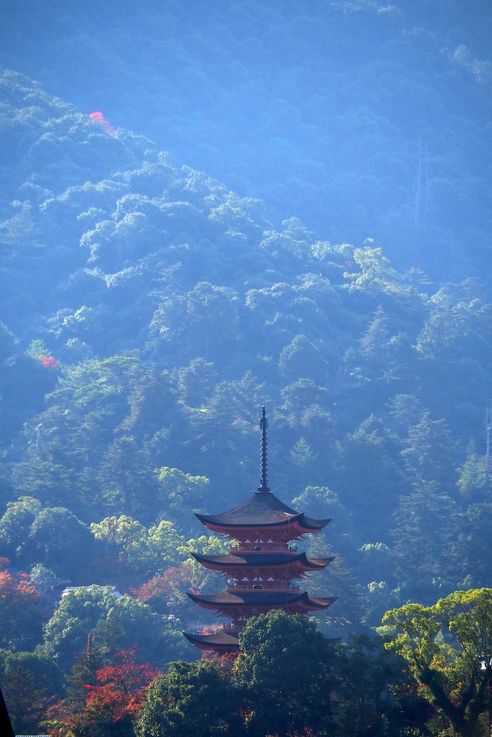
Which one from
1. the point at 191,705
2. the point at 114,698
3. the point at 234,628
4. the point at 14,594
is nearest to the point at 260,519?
the point at 234,628

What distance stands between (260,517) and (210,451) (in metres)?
63.9

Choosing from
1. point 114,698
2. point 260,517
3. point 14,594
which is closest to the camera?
point 114,698

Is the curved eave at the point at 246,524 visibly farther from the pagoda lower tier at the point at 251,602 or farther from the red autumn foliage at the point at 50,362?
the red autumn foliage at the point at 50,362

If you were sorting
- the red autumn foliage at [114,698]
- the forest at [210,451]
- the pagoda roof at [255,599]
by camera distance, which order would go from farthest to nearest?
1. the pagoda roof at [255,599]
2. the red autumn foliage at [114,698]
3. the forest at [210,451]

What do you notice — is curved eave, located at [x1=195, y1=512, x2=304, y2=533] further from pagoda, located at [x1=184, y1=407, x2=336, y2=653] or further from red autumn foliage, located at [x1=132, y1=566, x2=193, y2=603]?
red autumn foliage, located at [x1=132, y1=566, x2=193, y2=603]

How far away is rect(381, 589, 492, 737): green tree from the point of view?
35.8m

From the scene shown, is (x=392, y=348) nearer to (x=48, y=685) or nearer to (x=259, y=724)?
(x=48, y=685)

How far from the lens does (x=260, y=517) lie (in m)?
44.9

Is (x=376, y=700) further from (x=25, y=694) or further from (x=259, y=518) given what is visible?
(x=25, y=694)

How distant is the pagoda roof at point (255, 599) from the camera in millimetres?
43594

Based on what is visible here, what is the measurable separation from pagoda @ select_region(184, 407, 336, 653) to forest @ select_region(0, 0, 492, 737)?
223 cm

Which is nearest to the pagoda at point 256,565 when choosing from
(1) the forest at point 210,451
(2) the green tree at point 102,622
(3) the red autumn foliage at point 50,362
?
(1) the forest at point 210,451

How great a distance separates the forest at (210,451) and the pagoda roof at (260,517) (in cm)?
474

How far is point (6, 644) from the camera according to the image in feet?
220
